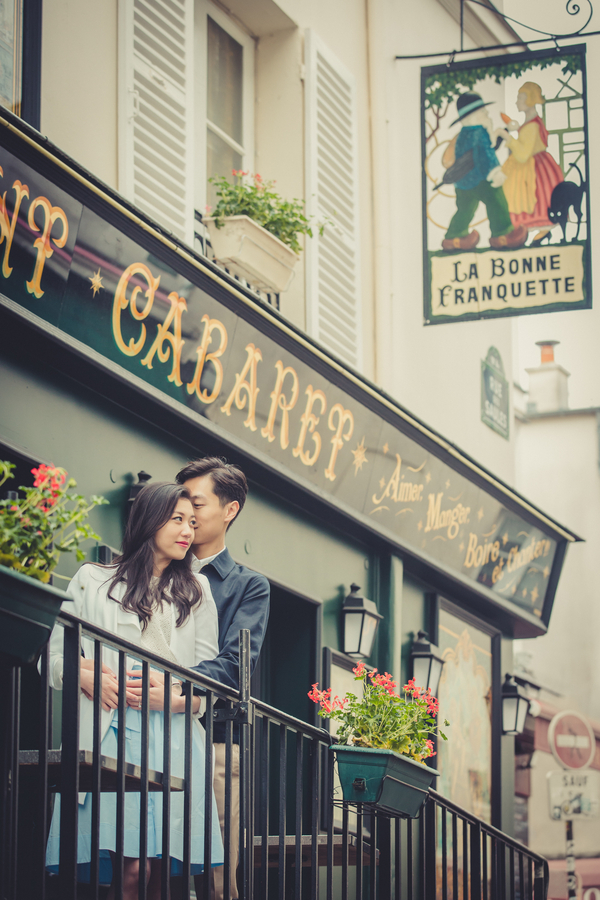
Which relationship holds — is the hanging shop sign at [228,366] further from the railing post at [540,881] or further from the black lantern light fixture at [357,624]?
the railing post at [540,881]

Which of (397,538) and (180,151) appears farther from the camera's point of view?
(397,538)

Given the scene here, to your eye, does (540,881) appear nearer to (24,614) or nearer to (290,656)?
(290,656)

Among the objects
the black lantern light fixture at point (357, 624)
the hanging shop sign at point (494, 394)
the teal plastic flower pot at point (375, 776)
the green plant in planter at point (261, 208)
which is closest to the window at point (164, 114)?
the green plant in planter at point (261, 208)

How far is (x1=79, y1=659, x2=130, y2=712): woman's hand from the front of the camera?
4.03 meters

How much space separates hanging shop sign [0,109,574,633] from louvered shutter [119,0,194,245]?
0.89m

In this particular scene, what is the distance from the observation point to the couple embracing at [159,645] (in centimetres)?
411

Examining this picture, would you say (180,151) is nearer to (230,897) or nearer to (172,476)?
(172,476)

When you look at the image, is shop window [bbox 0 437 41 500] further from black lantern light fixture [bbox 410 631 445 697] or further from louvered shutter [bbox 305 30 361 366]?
black lantern light fixture [bbox 410 631 445 697]

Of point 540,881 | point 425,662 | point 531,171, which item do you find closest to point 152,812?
point 540,881

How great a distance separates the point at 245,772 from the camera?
4305 mm

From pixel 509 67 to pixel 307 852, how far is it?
18.8 feet

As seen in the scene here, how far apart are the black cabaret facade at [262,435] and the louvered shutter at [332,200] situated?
1.05m

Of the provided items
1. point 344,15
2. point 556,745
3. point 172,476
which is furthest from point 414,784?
point 556,745

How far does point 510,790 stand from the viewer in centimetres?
1091
